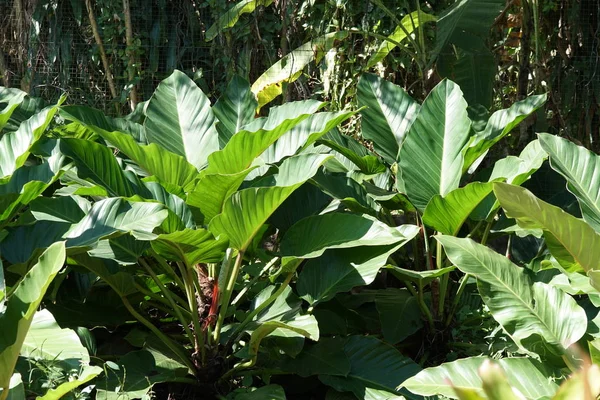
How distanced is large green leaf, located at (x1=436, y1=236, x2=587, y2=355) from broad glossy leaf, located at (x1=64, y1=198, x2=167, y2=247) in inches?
37.9

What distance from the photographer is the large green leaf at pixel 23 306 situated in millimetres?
1888

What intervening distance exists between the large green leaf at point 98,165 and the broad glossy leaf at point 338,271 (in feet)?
2.36

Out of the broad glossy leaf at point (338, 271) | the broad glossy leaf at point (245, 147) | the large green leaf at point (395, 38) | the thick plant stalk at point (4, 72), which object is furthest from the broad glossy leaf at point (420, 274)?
the thick plant stalk at point (4, 72)

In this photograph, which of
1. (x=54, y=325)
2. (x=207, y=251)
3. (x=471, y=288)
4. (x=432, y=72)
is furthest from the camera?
(x=432, y=72)

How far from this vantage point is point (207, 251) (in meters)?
2.55

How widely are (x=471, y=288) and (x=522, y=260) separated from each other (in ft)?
1.11

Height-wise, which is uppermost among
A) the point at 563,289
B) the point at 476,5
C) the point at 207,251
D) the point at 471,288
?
the point at 476,5

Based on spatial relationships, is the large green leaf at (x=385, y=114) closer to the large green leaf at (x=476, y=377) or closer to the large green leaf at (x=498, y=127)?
the large green leaf at (x=498, y=127)

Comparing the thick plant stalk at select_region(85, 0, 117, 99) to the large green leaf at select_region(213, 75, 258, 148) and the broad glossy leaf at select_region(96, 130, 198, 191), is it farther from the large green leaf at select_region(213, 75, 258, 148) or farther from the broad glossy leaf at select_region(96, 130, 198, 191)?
the broad glossy leaf at select_region(96, 130, 198, 191)

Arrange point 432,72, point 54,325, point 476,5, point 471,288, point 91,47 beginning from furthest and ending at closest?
point 91,47 < point 432,72 < point 476,5 < point 471,288 < point 54,325

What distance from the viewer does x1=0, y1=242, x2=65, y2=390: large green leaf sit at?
6.19ft

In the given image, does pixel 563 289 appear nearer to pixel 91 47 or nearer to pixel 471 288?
pixel 471 288

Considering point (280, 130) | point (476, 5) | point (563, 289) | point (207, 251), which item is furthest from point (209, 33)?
point (563, 289)

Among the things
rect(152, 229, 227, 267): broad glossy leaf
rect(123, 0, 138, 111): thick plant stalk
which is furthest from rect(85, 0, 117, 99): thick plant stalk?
rect(152, 229, 227, 267): broad glossy leaf
